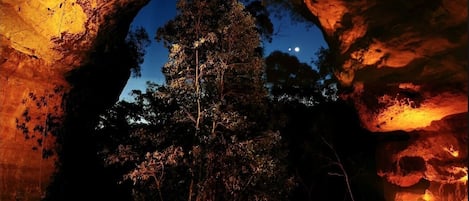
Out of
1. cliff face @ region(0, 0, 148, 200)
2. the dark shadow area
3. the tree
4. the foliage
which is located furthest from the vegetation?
the foliage

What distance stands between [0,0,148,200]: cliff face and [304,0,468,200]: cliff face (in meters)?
6.90

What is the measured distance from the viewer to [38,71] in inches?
464

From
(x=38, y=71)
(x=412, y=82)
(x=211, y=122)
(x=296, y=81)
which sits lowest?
(x=412, y=82)

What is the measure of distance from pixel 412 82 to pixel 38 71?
9890 mm

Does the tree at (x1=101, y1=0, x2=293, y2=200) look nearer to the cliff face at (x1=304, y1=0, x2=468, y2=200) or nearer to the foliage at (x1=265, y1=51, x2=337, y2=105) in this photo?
the cliff face at (x1=304, y1=0, x2=468, y2=200)

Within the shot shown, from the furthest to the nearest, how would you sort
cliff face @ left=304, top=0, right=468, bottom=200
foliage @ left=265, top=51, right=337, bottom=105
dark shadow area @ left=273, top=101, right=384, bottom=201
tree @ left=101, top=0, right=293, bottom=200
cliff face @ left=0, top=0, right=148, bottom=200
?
foliage @ left=265, top=51, right=337, bottom=105
dark shadow area @ left=273, top=101, right=384, bottom=201
cliff face @ left=0, top=0, right=148, bottom=200
tree @ left=101, top=0, right=293, bottom=200
cliff face @ left=304, top=0, right=468, bottom=200

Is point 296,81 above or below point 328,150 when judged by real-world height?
above

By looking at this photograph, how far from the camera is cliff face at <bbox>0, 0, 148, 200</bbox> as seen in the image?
10984mm

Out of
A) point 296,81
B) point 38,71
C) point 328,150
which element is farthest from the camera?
point 296,81

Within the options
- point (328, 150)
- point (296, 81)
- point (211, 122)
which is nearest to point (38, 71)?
point (211, 122)

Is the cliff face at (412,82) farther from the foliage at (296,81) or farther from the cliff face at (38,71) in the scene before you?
the foliage at (296,81)

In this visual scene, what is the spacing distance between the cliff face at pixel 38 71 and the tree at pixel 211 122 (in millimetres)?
2370

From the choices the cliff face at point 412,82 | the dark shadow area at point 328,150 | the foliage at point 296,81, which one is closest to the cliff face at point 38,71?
the cliff face at point 412,82

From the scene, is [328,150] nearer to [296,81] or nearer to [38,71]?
[296,81]
